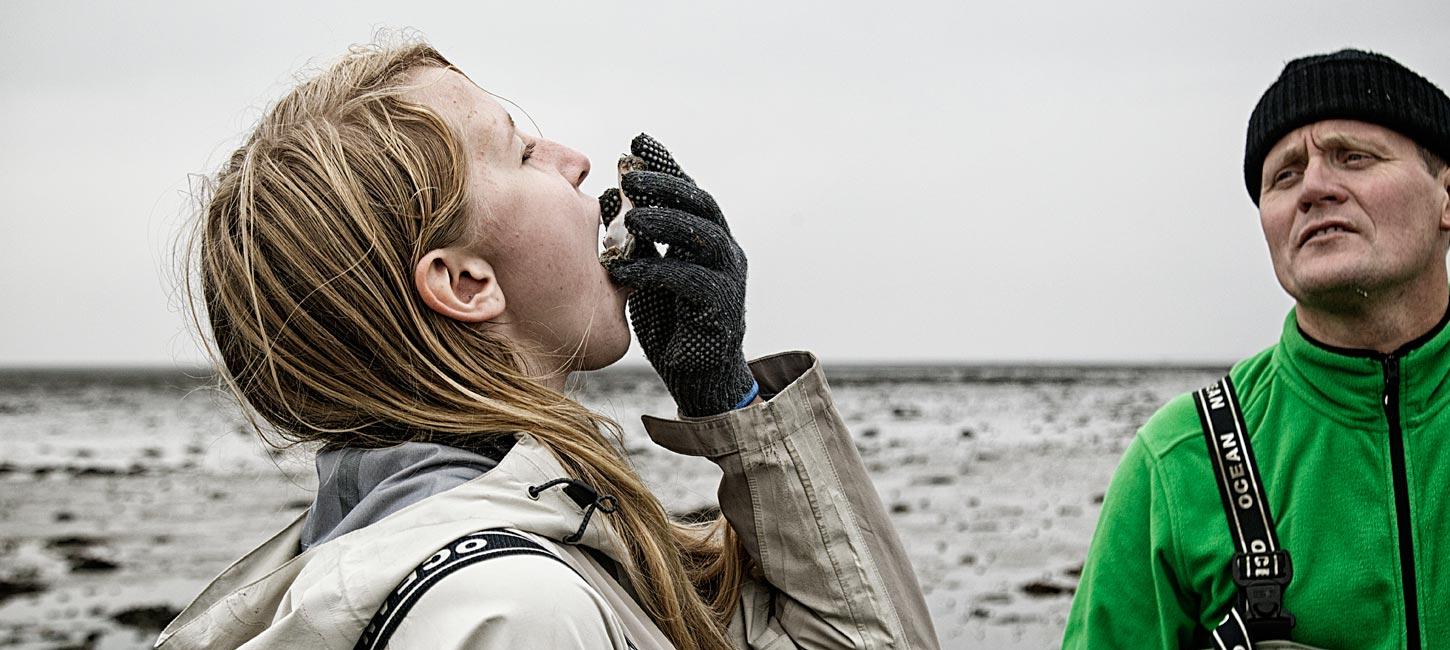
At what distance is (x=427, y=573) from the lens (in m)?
1.40

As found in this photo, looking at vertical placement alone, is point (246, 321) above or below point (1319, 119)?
below

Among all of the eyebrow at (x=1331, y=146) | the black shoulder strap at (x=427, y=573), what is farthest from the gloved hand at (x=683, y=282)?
the eyebrow at (x=1331, y=146)

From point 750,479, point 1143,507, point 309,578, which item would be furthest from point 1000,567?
point 309,578

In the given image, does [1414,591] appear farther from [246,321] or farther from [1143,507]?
[246,321]

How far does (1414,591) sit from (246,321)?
249cm

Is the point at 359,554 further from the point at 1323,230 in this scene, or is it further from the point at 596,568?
the point at 1323,230

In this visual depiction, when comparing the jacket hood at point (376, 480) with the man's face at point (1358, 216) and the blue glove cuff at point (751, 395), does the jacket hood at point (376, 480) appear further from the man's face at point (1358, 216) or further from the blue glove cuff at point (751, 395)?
the man's face at point (1358, 216)

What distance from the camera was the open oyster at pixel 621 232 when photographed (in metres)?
2.09

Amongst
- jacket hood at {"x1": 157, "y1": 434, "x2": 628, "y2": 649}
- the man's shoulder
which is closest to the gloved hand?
jacket hood at {"x1": 157, "y1": 434, "x2": 628, "y2": 649}

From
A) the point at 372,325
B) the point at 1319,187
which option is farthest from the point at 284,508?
the point at 1319,187

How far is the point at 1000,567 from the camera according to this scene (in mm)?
10781

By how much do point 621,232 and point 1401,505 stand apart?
1.90 m

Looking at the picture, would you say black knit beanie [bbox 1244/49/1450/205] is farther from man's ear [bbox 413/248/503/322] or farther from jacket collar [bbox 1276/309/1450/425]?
man's ear [bbox 413/248/503/322]

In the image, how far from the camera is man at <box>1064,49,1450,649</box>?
2594mm
